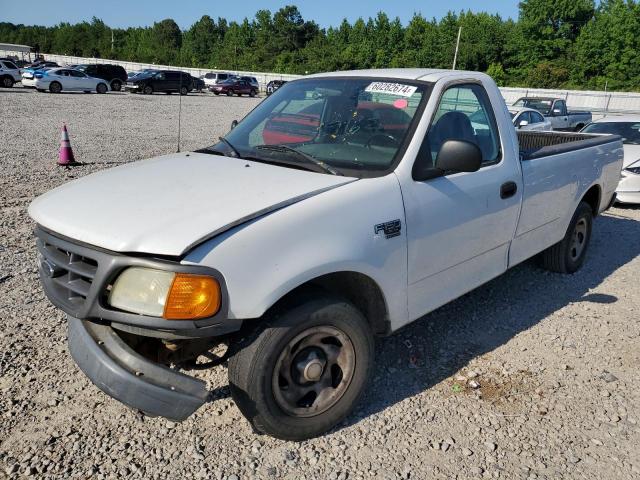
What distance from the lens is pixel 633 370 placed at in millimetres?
3760

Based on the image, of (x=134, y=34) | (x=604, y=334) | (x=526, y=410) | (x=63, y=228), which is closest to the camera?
(x=63, y=228)

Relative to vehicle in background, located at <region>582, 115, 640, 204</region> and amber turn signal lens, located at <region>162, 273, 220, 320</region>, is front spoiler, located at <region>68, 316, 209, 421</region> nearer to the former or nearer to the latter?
amber turn signal lens, located at <region>162, 273, 220, 320</region>

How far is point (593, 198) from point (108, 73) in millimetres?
37796

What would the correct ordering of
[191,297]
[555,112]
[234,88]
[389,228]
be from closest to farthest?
[191,297]
[389,228]
[555,112]
[234,88]

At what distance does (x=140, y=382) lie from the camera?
236 cm

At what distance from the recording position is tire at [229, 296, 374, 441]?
2572 millimetres

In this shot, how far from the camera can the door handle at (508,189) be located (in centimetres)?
380

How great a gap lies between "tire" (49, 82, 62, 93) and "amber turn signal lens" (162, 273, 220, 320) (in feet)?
110

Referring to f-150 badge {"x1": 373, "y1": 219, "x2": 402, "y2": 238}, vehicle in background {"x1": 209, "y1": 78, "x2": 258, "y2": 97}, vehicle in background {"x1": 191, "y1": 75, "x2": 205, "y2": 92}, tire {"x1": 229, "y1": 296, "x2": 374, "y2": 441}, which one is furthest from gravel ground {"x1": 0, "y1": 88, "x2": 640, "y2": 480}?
vehicle in background {"x1": 209, "y1": 78, "x2": 258, "y2": 97}

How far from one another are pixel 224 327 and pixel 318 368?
26.3 inches

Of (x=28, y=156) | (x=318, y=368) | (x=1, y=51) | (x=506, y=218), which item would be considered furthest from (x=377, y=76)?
(x=1, y=51)

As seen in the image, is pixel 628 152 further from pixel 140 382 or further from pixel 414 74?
pixel 140 382

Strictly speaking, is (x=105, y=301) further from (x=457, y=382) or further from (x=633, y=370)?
(x=633, y=370)

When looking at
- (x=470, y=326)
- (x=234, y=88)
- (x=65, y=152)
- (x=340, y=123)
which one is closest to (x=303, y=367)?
(x=340, y=123)
